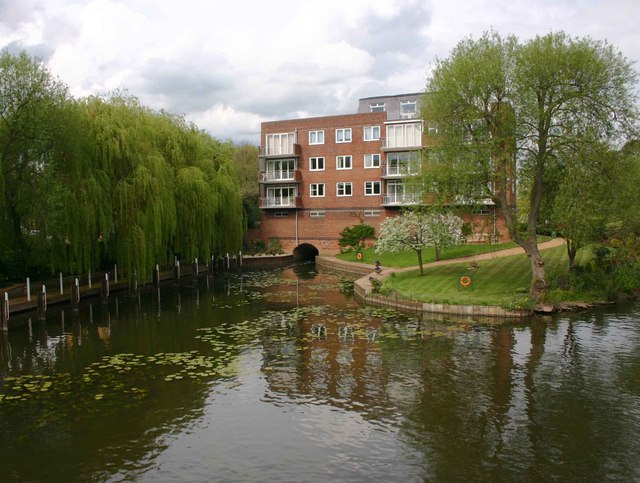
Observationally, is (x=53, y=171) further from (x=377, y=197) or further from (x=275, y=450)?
(x=377, y=197)

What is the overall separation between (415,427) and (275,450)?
3179 millimetres

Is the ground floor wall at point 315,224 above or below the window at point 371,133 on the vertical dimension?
below

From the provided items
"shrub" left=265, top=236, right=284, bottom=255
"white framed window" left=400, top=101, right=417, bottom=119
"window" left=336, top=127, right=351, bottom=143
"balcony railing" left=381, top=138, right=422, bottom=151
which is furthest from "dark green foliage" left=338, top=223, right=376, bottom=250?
"white framed window" left=400, top=101, right=417, bottom=119

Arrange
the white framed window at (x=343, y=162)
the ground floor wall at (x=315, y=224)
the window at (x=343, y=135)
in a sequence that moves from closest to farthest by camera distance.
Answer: the ground floor wall at (x=315, y=224) → the window at (x=343, y=135) → the white framed window at (x=343, y=162)

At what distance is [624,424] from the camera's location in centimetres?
1203

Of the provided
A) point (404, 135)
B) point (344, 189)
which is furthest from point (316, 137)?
point (404, 135)

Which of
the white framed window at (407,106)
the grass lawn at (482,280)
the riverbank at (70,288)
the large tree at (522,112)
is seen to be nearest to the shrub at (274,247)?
the riverbank at (70,288)

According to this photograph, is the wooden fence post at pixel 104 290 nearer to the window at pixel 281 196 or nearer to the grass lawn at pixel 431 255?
the grass lawn at pixel 431 255

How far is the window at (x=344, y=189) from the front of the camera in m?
54.2

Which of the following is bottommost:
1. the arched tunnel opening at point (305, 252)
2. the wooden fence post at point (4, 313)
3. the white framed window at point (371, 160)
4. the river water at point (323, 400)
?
the river water at point (323, 400)

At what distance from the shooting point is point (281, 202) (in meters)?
55.8

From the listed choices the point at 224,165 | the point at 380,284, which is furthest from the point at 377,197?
the point at 380,284

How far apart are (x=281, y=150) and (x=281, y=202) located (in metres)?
5.42

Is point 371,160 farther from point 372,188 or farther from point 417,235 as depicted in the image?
point 417,235
